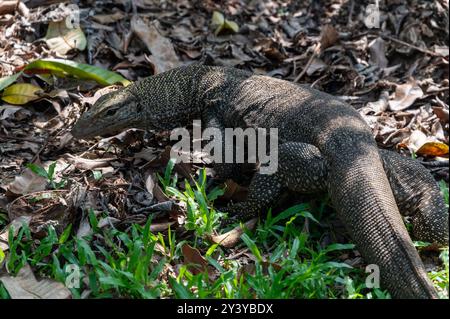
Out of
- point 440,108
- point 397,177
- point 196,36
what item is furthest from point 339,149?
point 196,36

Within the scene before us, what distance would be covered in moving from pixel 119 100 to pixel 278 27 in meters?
2.92

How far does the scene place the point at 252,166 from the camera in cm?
591

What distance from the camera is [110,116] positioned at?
605 cm

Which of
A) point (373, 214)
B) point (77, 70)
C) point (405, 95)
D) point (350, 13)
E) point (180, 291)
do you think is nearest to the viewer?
point (180, 291)

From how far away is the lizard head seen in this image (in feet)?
19.5

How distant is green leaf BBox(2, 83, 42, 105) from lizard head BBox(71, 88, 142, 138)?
798 millimetres

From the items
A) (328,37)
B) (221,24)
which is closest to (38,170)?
(221,24)

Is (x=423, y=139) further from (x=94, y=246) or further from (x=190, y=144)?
(x=94, y=246)

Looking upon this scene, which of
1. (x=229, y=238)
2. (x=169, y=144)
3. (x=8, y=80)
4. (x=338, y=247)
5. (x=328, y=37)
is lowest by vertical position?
(x=169, y=144)

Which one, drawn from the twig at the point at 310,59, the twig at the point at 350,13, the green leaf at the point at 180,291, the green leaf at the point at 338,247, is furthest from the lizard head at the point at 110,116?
the twig at the point at 350,13

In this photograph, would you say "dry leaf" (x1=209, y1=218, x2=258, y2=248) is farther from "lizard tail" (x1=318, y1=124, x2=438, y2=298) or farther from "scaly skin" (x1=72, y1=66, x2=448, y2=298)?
"lizard tail" (x1=318, y1=124, x2=438, y2=298)

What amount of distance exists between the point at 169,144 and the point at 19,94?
1.56 m

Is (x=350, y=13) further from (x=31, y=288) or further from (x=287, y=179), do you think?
(x=31, y=288)

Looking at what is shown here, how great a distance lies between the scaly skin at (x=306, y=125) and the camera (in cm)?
434
